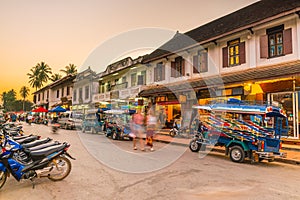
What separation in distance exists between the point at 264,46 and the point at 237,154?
25.7 ft

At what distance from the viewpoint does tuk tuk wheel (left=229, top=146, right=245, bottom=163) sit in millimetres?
8297

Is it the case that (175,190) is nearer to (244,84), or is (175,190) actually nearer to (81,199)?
(81,199)

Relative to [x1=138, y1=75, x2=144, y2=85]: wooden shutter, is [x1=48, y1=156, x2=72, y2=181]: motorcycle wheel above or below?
below

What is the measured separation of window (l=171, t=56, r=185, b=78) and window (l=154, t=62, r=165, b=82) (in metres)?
1.34

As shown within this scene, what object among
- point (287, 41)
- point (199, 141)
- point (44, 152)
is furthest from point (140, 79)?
point (44, 152)

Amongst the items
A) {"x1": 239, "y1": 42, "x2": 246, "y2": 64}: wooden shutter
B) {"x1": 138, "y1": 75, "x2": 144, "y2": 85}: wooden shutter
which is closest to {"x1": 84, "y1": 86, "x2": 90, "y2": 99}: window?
{"x1": 138, "y1": 75, "x2": 144, "y2": 85}: wooden shutter

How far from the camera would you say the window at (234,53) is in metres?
Result: 14.5

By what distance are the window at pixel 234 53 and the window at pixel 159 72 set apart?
6.91m

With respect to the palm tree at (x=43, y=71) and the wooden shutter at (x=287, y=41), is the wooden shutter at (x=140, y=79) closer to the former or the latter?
the wooden shutter at (x=287, y=41)

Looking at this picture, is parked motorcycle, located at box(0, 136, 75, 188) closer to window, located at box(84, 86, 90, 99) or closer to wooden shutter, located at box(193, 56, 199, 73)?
wooden shutter, located at box(193, 56, 199, 73)

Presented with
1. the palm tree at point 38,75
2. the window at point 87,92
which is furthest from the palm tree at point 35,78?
the window at point 87,92

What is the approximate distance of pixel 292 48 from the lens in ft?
39.4

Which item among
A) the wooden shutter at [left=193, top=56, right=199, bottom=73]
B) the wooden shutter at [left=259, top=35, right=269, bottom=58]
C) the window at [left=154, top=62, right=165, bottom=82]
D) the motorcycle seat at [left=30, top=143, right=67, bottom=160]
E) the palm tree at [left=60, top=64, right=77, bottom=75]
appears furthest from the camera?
the palm tree at [left=60, top=64, right=77, bottom=75]

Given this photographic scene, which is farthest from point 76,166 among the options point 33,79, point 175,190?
point 33,79
